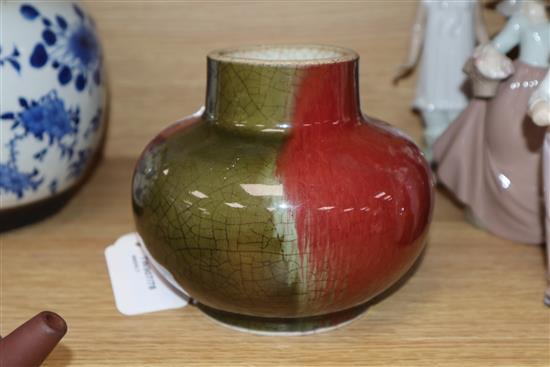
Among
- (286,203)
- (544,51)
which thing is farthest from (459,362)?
(544,51)

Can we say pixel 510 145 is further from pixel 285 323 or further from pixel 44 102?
pixel 44 102

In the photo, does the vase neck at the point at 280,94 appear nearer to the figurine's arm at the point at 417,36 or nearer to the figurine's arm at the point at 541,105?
the figurine's arm at the point at 541,105

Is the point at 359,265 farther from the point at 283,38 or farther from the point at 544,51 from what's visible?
the point at 283,38

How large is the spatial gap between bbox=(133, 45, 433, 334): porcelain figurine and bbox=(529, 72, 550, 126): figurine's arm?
91 millimetres

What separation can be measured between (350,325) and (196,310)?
0.13 meters

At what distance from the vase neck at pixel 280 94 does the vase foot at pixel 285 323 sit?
146mm

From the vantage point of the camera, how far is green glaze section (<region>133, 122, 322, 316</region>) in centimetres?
47

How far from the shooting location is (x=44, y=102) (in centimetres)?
68

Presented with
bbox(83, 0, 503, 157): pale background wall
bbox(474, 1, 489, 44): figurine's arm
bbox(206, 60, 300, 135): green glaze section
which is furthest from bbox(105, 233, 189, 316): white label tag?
bbox(474, 1, 489, 44): figurine's arm

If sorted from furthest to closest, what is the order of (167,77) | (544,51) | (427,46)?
(167,77) < (427,46) < (544,51)

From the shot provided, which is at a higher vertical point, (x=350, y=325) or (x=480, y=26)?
(x=480, y=26)

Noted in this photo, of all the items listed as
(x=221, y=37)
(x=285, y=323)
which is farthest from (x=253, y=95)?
(x=221, y=37)

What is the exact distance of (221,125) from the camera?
53cm

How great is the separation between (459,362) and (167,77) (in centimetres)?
55
